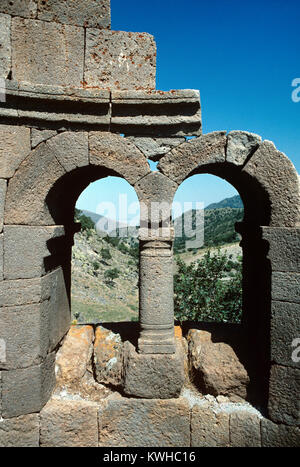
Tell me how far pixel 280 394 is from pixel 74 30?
4714 mm

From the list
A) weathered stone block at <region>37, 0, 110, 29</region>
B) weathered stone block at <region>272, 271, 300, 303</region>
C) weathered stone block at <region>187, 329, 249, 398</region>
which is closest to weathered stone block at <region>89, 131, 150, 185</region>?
weathered stone block at <region>37, 0, 110, 29</region>

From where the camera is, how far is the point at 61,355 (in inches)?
159

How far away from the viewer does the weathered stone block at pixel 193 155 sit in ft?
11.6

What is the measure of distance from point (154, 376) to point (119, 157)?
8.07 ft

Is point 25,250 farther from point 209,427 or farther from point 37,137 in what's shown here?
point 209,427

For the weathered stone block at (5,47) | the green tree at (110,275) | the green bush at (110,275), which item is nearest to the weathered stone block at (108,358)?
the weathered stone block at (5,47)

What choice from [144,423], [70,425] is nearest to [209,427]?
[144,423]

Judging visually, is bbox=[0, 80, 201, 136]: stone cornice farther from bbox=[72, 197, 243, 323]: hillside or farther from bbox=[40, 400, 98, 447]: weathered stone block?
bbox=[72, 197, 243, 323]: hillside

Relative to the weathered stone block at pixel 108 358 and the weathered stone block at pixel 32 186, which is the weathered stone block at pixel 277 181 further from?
the weathered stone block at pixel 108 358

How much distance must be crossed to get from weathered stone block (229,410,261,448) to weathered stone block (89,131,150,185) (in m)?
2.88

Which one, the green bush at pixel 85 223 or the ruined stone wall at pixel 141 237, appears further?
the green bush at pixel 85 223

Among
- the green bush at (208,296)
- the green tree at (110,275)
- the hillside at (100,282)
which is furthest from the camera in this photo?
the green tree at (110,275)

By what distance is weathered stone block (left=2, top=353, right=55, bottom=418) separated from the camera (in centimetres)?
345

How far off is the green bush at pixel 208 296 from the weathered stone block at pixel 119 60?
177 inches
